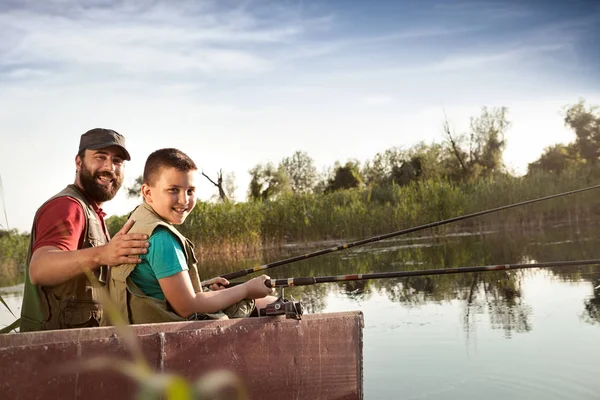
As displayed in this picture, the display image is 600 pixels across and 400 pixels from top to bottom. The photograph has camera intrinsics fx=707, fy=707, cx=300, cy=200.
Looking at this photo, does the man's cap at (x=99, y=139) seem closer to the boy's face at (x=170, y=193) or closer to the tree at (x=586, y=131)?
the boy's face at (x=170, y=193)

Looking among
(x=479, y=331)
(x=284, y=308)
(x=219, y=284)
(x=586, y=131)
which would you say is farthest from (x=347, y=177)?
(x=284, y=308)

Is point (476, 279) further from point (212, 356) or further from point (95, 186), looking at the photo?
point (212, 356)

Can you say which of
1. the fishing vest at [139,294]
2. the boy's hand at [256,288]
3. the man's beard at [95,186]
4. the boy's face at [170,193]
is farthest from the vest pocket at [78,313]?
the boy's hand at [256,288]

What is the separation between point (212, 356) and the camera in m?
2.66

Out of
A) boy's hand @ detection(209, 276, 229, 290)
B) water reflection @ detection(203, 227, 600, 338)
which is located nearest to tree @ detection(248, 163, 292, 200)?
water reflection @ detection(203, 227, 600, 338)

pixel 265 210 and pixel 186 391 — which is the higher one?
pixel 265 210

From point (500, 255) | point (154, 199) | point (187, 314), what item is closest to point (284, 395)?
point (187, 314)

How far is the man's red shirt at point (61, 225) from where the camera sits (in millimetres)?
2969

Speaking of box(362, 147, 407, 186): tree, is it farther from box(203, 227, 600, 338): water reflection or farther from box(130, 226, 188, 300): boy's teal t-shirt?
box(130, 226, 188, 300): boy's teal t-shirt

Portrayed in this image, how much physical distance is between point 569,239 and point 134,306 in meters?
11.7

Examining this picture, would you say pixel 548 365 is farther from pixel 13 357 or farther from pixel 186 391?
pixel 186 391

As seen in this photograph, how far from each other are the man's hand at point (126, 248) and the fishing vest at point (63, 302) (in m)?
0.38

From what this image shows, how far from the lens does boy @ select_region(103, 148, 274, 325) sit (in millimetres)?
2627

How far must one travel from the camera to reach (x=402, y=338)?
5.12 metres
